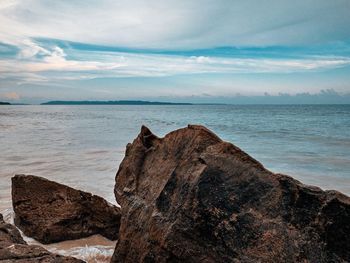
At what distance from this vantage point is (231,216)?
332 centimetres

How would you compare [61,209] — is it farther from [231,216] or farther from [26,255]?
[231,216]

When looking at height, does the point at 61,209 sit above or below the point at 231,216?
below

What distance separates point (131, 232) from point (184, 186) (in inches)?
34.5

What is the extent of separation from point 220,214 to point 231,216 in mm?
99

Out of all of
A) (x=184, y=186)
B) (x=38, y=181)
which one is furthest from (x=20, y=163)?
(x=184, y=186)

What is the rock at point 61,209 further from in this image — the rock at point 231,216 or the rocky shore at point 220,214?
the rock at point 231,216

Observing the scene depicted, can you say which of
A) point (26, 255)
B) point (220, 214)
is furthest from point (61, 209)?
point (220, 214)

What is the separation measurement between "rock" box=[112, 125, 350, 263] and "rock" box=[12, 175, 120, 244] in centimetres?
207

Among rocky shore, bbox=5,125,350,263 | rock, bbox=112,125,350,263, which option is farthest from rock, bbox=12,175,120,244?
rock, bbox=112,125,350,263

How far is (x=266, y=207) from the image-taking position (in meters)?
3.33

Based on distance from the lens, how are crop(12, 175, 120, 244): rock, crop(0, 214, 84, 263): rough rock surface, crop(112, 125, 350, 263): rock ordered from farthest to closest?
crop(12, 175, 120, 244): rock → crop(0, 214, 84, 263): rough rock surface → crop(112, 125, 350, 263): rock

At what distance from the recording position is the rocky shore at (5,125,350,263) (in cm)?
316

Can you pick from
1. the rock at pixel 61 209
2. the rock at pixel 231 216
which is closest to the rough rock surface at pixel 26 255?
the rock at pixel 231 216

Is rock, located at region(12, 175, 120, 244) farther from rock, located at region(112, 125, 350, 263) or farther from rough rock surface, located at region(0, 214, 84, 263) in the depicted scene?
rock, located at region(112, 125, 350, 263)
